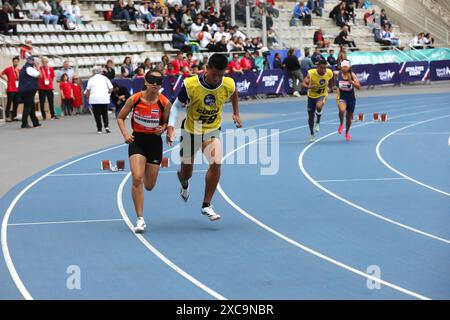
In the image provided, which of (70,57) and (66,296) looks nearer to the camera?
(66,296)

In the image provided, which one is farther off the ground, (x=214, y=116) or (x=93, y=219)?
(x=214, y=116)

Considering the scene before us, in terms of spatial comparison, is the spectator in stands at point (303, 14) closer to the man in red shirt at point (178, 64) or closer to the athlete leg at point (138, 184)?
the man in red shirt at point (178, 64)

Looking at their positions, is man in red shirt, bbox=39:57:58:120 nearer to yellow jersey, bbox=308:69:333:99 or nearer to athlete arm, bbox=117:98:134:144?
yellow jersey, bbox=308:69:333:99

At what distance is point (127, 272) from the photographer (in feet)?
30.5

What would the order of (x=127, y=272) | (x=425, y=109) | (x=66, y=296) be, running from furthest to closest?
(x=425, y=109) → (x=127, y=272) → (x=66, y=296)

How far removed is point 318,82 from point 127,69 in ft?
38.3

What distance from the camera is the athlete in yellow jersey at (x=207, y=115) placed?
1172 centimetres

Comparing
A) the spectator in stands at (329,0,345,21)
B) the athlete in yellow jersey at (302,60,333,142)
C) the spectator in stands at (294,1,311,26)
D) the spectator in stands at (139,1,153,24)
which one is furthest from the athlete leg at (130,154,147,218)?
the spectator in stands at (329,0,345,21)

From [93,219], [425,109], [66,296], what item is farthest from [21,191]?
[425,109]

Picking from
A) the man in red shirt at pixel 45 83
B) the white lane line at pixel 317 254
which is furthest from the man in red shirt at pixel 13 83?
the white lane line at pixel 317 254

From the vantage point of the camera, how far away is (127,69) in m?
32.2

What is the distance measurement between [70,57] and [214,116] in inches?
884

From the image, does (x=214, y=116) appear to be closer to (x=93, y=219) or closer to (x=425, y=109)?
(x=93, y=219)
